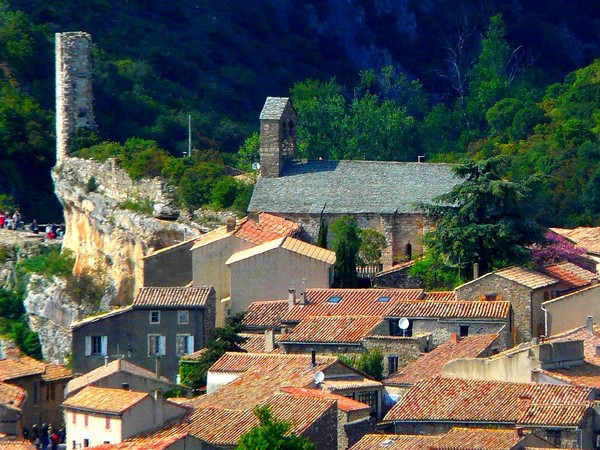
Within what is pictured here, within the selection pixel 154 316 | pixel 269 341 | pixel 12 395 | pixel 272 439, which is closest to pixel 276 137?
pixel 154 316

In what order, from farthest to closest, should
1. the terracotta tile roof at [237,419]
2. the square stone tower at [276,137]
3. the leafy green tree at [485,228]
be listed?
the square stone tower at [276,137]
the leafy green tree at [485,228]
the terracotta tile roof at [237,419]

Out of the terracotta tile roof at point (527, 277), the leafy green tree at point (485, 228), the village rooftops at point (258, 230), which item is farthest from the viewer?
the village rooftops at point (258, 230)

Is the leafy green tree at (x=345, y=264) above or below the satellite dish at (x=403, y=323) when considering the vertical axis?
above

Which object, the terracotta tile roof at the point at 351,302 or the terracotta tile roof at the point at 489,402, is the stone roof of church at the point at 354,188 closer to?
the terracotta tile roof at the point at 351,302

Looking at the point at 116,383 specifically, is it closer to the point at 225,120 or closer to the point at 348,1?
the point at 225,120

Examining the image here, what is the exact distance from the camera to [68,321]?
8819cm

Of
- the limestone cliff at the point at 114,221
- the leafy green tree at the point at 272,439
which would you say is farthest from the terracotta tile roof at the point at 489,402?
the limestone cliff at the point at 114,221

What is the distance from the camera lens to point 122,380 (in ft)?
242

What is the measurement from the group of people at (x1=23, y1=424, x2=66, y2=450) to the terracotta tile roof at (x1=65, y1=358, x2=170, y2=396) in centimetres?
124

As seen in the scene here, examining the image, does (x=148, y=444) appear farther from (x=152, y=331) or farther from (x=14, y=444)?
(x=152, y=331)

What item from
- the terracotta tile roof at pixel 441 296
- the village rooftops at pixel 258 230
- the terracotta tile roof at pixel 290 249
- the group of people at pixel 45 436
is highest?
the village rooftops at pixel 258 230

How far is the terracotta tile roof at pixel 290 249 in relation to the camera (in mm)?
81875

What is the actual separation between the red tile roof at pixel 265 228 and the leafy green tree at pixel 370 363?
1047 centimetres

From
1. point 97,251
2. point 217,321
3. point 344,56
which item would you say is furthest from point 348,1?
point 217,321
